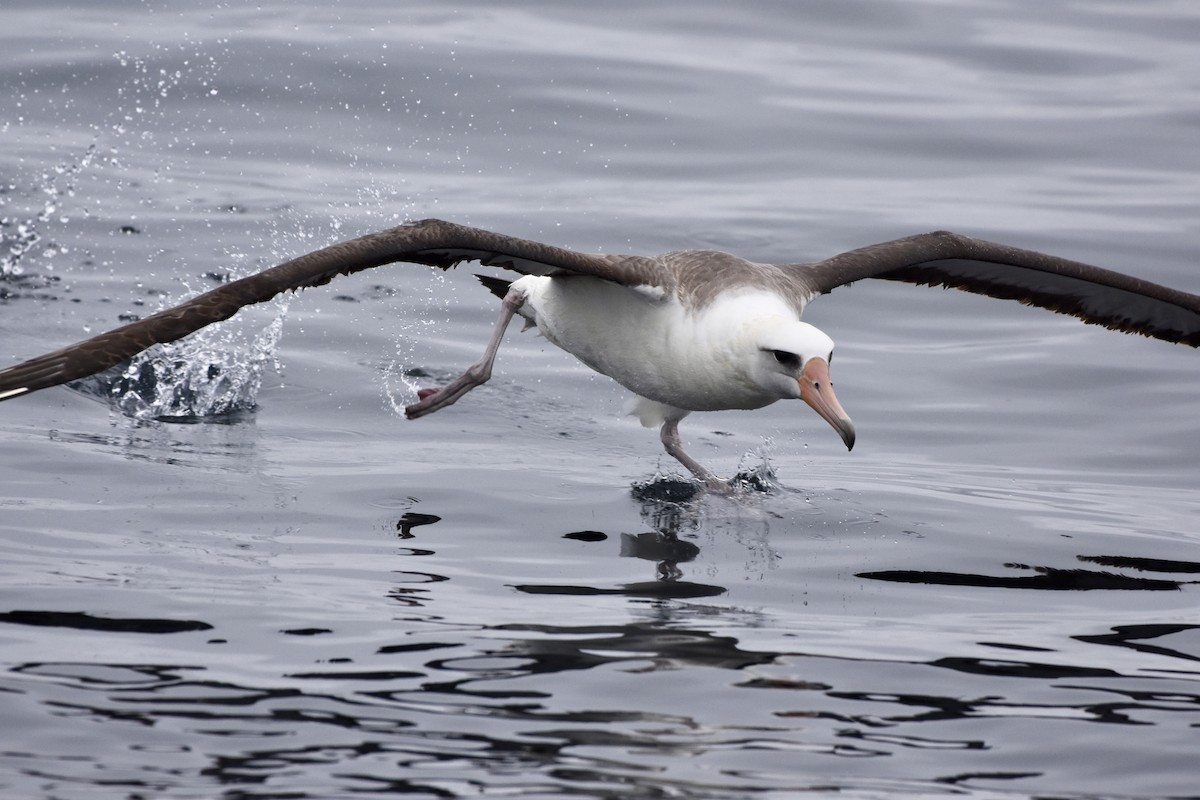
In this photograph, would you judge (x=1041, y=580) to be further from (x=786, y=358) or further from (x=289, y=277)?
(x=289, y=277)

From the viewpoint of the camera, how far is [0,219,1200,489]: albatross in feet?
22.8

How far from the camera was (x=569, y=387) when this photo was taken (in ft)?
38.8

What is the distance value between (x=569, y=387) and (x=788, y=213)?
539cm

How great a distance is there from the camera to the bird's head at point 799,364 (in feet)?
24.9

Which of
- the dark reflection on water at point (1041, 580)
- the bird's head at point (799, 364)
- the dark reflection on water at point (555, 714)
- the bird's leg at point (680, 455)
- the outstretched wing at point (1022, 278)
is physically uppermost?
the outstretched wing at point (1022, 278)

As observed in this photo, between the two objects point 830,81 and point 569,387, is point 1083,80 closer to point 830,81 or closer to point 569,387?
point 830,81

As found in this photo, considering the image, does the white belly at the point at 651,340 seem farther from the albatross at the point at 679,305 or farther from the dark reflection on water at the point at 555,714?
the dark reflection on water at the point at 555,714

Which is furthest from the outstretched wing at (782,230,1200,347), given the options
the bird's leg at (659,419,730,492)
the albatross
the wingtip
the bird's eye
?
the wingtip

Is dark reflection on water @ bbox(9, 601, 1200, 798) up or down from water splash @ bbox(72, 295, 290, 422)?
down

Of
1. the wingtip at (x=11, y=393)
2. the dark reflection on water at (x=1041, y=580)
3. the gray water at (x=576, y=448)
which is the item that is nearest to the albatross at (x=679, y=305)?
the wingtip at (x=11, y=393)

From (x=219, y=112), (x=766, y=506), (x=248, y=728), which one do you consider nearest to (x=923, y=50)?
(x=219, y=112)

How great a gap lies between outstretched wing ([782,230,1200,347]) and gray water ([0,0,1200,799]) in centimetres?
113

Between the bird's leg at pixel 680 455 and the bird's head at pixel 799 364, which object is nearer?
the bird's head at pixel 799 364

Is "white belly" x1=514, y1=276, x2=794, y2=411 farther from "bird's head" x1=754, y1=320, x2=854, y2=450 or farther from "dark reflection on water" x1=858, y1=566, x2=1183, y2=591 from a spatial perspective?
"dark reflection on water" x1=858, y1=566, x2=1183, y2=591
